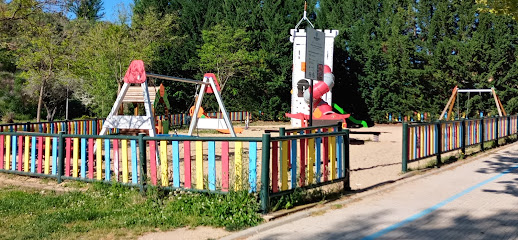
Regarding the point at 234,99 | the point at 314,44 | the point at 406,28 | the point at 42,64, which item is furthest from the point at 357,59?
the point at 314,44

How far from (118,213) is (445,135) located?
9.11 meters

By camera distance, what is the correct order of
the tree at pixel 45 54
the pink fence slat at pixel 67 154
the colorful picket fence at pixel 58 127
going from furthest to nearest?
the tree at pixel 45 54, the colorful picket fence at pixel 58 127, the pink fence slat at pixel 67 154

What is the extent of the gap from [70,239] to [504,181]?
848 centimetres

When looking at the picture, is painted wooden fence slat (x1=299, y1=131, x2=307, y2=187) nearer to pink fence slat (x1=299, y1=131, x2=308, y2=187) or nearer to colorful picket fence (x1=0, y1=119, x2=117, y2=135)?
pink fence slat (x1=299, y1=131, x2=308, y2=187)

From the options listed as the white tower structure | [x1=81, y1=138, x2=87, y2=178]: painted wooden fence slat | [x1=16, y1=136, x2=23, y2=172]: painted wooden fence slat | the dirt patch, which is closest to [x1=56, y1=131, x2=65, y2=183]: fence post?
[x1=81, y1=138, x2=87, y2=178]: painted wooden fence slat

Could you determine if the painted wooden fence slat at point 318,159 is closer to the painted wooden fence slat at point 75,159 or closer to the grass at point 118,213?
the grass at point 118,213

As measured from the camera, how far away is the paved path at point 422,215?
18.6 ft

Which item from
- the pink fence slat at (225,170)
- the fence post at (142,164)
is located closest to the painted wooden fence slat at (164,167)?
the fence post at (142,164)

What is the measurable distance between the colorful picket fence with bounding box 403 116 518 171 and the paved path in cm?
110

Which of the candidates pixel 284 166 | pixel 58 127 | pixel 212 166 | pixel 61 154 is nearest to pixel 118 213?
pixel 212 166

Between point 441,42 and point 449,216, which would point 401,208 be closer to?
point 449,216

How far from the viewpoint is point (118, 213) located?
263 inches

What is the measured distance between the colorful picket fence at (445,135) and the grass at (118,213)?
5364 mm

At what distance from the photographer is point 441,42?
31656mm
